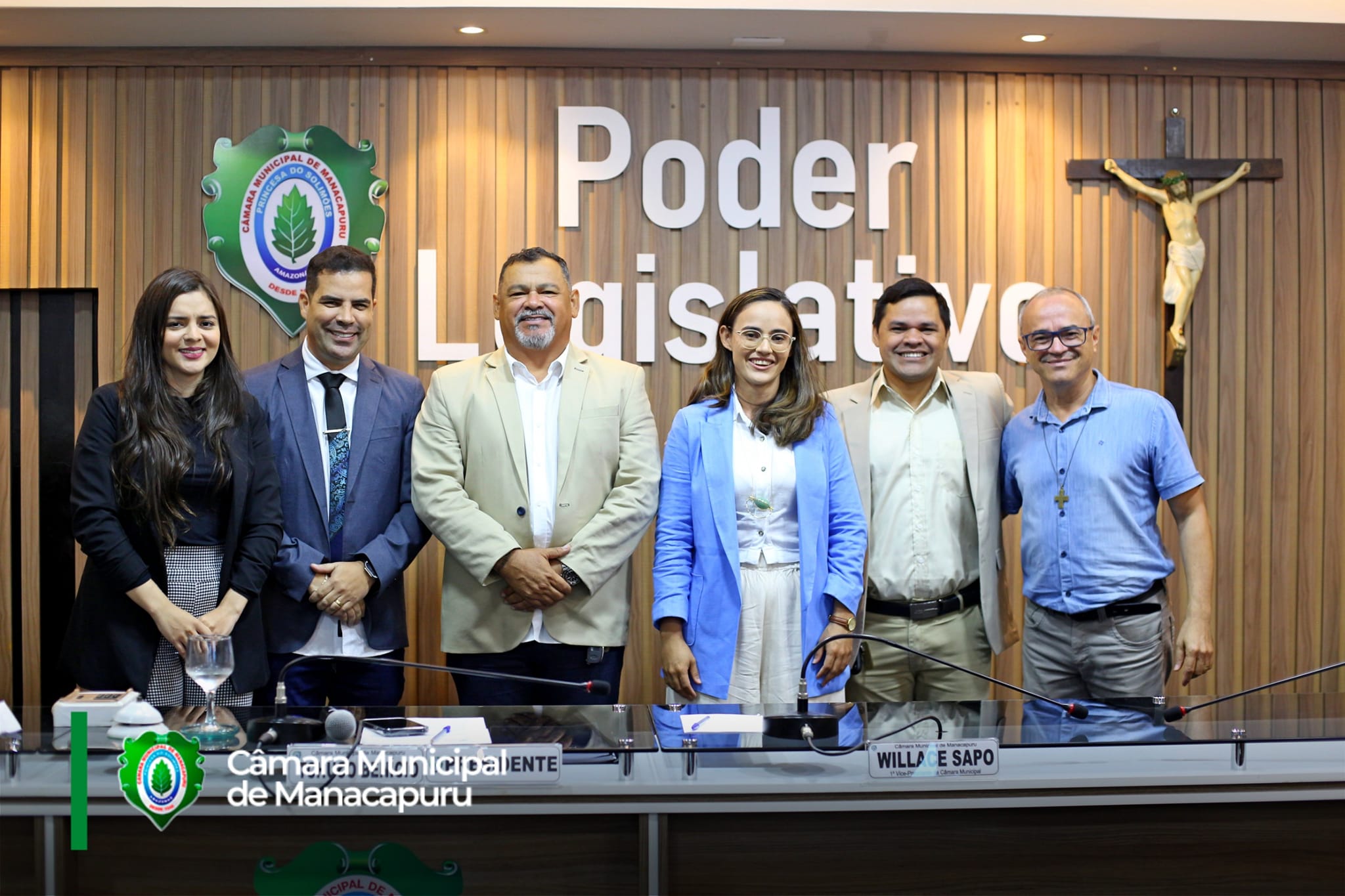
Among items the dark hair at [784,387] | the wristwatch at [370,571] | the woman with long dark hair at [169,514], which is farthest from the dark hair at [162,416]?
the dark hair at [784,387]

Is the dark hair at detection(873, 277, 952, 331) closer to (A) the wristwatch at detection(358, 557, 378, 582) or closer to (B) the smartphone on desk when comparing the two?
(A) the wristwatch at detection(358, 557, 378, 582)

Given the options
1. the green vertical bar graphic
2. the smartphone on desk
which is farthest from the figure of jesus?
the green vertical bar graphic

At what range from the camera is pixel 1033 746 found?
1.90m

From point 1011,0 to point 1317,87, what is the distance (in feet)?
4.78

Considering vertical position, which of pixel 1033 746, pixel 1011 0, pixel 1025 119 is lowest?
pixel 1033 746

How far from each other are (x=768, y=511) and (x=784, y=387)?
365 millimetres

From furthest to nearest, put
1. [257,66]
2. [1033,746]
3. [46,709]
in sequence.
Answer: [257,66]
[46,709]
[1033,746]

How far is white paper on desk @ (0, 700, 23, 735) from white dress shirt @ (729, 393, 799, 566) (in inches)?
63.8

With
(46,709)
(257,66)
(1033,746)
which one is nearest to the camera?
(1033,746)

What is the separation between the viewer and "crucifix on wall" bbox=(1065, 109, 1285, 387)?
167 inches

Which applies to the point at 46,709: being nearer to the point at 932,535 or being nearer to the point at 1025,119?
the point at 932,535

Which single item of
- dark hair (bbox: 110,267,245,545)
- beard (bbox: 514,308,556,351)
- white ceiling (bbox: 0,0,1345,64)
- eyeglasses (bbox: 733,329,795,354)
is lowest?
dark hair (bbox: 110,267,245,545)

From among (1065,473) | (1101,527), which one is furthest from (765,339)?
(1101,527)

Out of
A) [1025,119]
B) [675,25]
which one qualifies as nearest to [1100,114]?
[1025,119]
